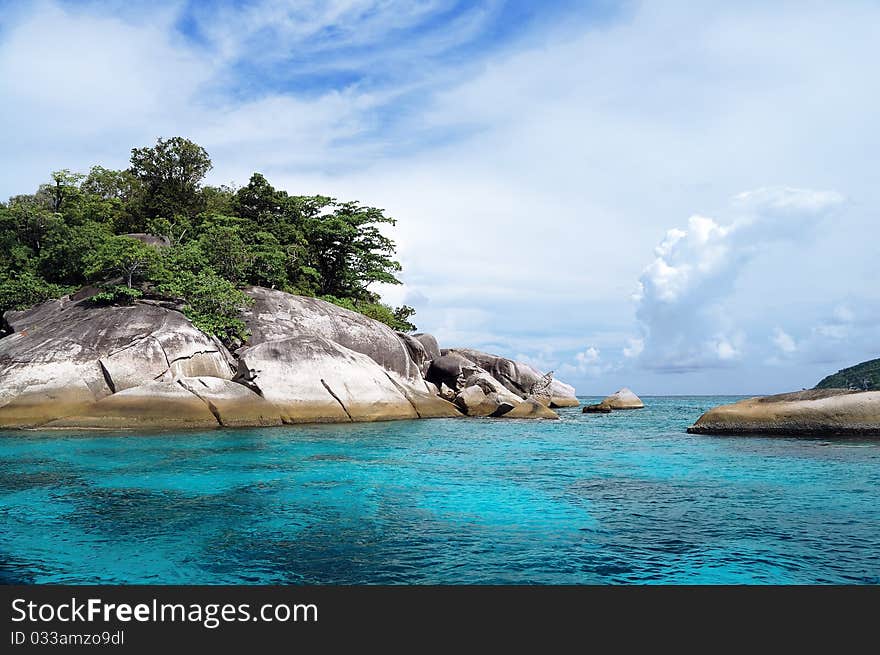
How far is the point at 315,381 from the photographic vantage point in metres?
21.4

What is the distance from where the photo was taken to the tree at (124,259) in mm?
22734

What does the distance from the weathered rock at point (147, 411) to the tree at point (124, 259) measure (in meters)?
6.20

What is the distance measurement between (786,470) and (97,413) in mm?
17797

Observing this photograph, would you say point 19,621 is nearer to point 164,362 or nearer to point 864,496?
point 864,496

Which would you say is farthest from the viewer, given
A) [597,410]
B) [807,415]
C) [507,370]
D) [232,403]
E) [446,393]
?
[507,370]

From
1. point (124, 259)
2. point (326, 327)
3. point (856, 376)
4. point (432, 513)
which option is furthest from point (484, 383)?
point (856, 376)

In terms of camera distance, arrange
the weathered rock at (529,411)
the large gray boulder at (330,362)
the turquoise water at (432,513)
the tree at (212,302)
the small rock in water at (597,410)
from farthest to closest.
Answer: the small rock in water at (597,410) < the weathered rock at (529,411) < the tree at (212,302) < the large gray boulder at (330,362) < the turquoise water at (432,513)

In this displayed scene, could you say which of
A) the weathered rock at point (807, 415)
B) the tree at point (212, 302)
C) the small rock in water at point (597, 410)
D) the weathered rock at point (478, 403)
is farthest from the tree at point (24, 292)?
the small rock in water at point (597, 410)

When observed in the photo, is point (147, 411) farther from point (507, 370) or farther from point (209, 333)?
point (507, 370)

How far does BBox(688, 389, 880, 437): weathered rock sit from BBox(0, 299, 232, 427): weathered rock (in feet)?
54.3

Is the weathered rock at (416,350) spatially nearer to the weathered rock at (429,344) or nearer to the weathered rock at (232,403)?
the weathered rock at (429,344)

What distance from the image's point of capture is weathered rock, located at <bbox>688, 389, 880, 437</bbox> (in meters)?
16.3

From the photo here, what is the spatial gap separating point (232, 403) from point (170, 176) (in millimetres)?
23776

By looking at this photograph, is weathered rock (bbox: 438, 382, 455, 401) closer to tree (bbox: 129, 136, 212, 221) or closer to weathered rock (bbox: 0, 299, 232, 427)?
weathered rock (bbox: 0, 299, 232, 427)
